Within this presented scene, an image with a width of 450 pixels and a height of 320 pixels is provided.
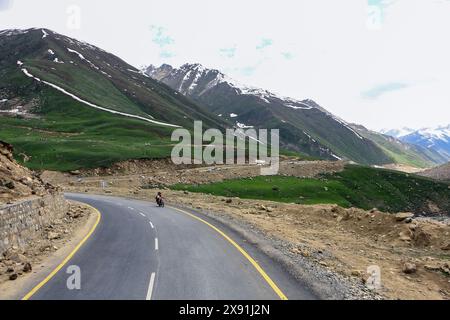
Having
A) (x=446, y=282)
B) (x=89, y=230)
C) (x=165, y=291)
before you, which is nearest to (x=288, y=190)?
(x=89, y=230)

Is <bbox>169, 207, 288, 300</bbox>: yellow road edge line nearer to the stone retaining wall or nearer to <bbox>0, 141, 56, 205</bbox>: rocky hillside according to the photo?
the stone retaining wall

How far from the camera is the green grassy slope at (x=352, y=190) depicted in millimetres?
68900

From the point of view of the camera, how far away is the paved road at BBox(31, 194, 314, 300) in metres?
13.8

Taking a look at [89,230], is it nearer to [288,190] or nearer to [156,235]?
[156,235]

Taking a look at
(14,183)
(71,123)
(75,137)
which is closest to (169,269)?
(14,183)

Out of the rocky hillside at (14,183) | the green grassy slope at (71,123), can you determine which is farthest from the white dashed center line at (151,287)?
the green grassy slope at (71,123)

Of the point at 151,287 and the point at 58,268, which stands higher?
the point at 151,287

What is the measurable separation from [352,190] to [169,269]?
76489mm

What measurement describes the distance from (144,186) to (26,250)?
42.5 metres

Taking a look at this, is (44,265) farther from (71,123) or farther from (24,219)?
(71,123)

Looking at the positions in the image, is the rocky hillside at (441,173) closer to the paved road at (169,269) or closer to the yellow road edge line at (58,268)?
the paved road at (169,269)

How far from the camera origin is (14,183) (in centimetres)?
2483

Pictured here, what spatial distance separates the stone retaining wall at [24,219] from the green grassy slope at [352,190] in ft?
123
